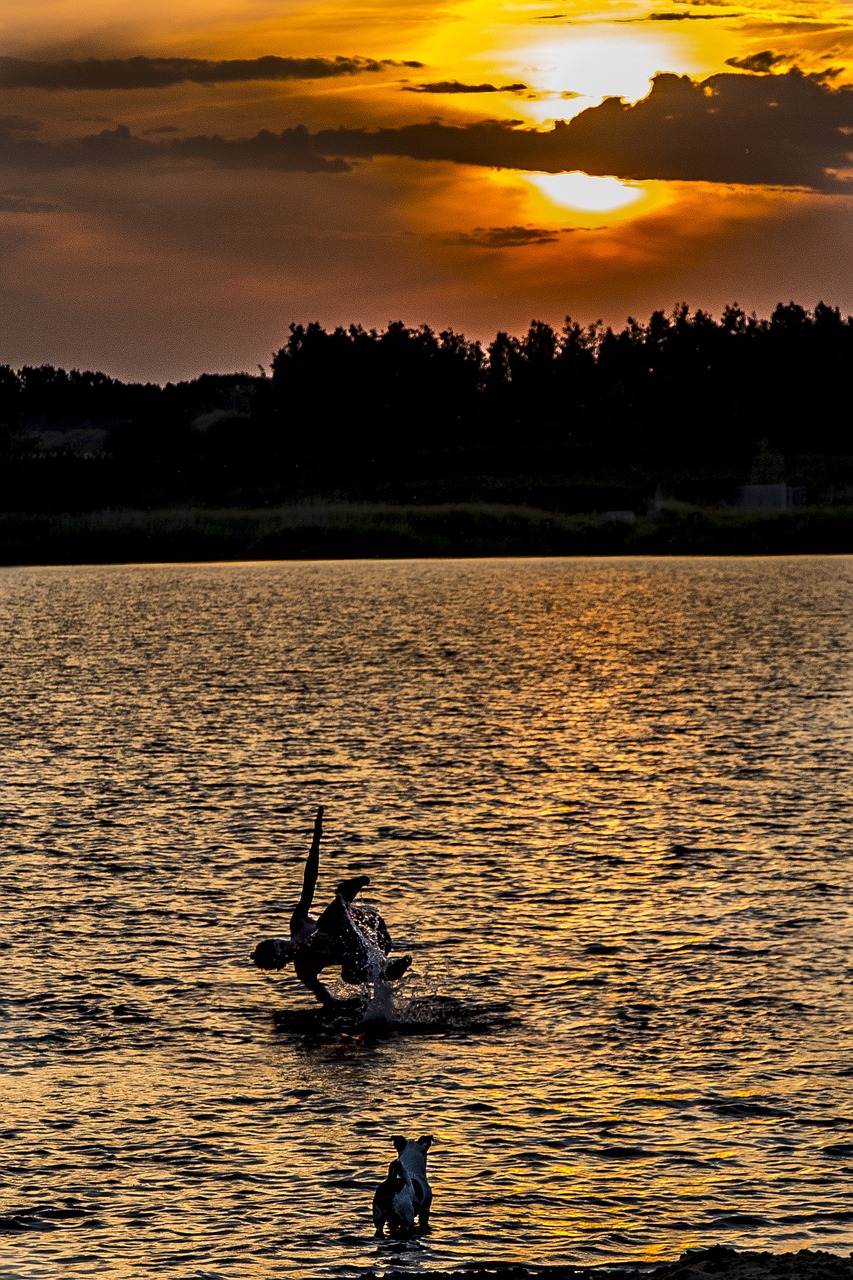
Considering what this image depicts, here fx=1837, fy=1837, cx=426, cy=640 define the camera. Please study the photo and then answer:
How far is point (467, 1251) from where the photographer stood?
38.1ft

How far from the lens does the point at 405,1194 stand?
11594 mm

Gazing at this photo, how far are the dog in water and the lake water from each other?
210 mm

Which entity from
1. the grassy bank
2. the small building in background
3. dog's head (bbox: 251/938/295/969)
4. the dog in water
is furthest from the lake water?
the small building in background

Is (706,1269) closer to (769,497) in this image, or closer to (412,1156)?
(412,1156)

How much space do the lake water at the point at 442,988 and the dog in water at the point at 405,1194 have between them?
21 cm

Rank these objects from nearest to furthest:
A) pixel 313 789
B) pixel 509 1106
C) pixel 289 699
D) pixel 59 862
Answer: pixel 509 1106 < pixel 59 862 < pixel 313 789 < pixel 289 699

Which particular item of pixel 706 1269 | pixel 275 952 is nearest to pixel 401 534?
pixel 275 952

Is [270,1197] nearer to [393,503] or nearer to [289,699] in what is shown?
[289,699]

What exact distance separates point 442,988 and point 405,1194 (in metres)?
6.26

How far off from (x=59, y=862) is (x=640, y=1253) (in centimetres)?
1397

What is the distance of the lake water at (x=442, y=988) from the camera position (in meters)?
12.3

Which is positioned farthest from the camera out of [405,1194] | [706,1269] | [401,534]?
[401,534]

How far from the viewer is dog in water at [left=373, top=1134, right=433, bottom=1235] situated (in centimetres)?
1160

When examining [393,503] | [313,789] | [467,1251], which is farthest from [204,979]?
[393,503]
